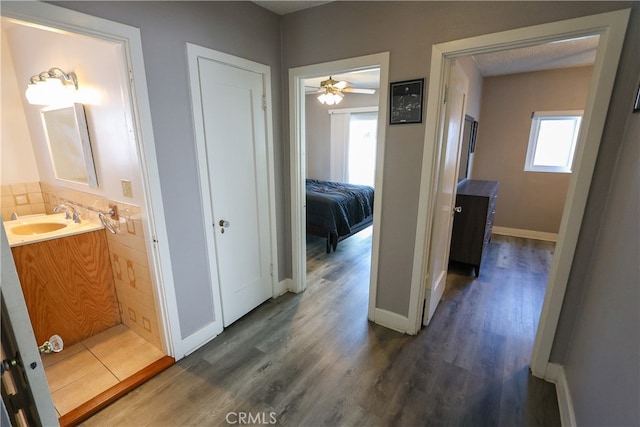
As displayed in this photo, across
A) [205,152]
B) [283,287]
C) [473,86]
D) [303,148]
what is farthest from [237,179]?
[473,86]

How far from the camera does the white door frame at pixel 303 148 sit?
2.05 meters

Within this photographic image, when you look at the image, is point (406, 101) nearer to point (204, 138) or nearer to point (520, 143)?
point (204, 138)

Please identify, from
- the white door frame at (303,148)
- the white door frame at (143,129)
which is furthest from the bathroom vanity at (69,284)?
the white door frame at (303,148)

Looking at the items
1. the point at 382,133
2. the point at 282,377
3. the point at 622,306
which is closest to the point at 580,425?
the point at 622,306

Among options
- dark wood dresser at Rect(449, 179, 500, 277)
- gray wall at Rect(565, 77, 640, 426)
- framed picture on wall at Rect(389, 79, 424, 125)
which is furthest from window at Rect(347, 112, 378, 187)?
gray wall at Rect(565, 77, 640, 426)

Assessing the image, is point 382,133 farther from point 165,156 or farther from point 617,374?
point 617,374

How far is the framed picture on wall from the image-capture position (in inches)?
74.9

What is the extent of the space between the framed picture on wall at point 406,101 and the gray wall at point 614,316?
104 cm

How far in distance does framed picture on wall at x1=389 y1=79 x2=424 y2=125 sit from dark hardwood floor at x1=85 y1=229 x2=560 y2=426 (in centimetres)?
168

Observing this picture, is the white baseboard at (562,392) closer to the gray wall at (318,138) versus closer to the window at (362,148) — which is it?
the window at (362,148)

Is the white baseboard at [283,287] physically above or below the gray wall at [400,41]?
below

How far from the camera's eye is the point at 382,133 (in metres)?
2.09

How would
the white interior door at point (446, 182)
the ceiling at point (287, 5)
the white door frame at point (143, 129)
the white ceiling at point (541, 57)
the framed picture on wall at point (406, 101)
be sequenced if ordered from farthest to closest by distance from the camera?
the white ceiling at point (541, 57) < the ceiling at point (287, 5) < the white interior door at point (446, 182) < the framed picture on wall at point (406, 101) < the white door frame at point (143, 129)

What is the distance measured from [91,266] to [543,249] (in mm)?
5416
